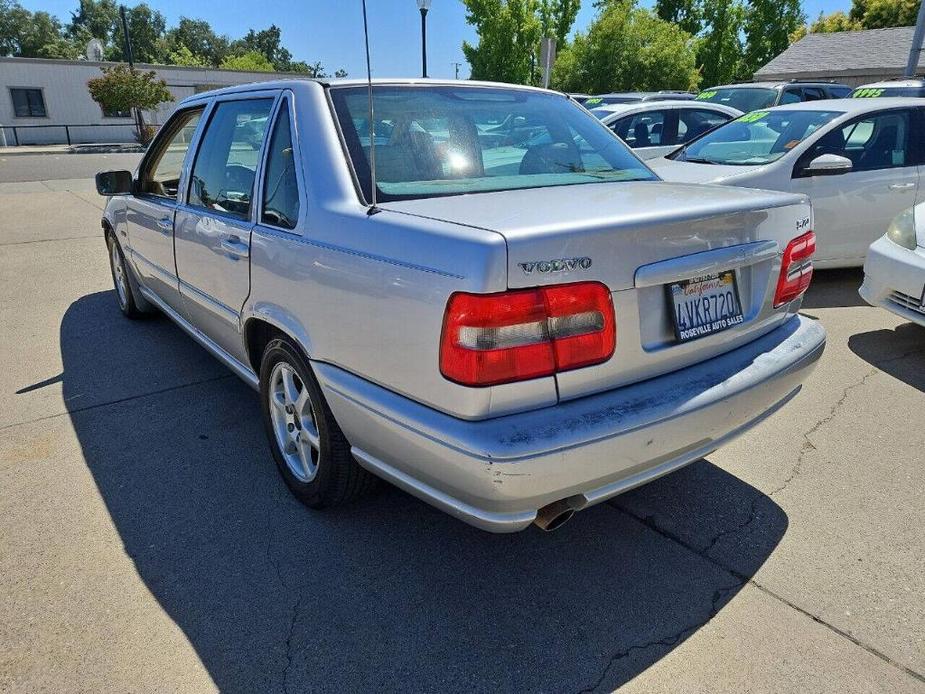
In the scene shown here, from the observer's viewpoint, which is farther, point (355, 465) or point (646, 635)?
point (355, 465)

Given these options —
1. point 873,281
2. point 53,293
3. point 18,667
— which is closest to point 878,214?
point 873,281

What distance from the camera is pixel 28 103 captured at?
34.3m

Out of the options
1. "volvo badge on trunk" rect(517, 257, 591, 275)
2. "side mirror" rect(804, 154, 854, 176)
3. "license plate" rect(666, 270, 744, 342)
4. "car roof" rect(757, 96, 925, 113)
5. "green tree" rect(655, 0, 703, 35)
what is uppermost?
"green tree" rect(655, 0, 703, 35)

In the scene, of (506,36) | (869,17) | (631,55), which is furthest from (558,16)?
(869,17)

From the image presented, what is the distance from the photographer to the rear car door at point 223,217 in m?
2.99

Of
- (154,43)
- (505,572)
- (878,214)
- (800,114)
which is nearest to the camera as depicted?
(505,572)

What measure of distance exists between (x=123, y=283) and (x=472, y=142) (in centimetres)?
382

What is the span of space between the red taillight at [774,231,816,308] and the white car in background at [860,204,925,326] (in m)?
2.08

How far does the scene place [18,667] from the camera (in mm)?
2094

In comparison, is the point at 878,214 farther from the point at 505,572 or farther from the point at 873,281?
the point at 505,572

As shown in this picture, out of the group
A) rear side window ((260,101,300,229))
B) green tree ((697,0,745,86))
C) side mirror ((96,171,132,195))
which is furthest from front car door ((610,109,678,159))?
green tree ((697,0,745,86))

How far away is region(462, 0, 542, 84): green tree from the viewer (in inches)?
1638

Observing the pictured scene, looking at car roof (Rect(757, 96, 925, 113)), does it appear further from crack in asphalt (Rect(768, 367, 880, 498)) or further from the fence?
the fence

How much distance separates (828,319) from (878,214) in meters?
1.37
